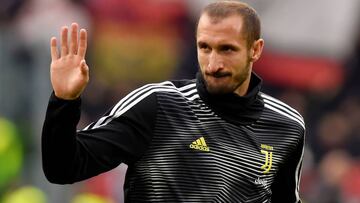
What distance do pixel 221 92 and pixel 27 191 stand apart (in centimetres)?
468

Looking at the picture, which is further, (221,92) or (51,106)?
(221,92)

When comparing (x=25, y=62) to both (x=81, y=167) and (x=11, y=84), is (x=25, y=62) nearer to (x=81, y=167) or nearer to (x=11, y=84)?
(x=11, y=84)

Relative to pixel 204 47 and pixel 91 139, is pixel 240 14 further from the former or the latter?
pixel 91 139

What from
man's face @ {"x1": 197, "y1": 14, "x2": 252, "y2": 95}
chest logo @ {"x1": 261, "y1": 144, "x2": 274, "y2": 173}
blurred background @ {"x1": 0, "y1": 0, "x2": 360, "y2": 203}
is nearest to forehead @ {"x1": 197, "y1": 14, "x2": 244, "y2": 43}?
man's face @ {"x1": 197, "y1": 14, "x2": 252, "y2": 95}

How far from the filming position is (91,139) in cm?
608

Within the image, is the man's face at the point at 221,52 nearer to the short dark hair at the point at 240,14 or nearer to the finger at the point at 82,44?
the short dark hair at the point at 240,14

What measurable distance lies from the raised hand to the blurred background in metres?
4.51

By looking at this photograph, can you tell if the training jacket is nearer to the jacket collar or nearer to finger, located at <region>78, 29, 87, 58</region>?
the jacket collar

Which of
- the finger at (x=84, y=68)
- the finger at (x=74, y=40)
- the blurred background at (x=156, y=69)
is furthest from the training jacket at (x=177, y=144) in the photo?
the blurred background at (x=156, y=69)

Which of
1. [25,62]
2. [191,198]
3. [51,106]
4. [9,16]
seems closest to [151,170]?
[191,198]

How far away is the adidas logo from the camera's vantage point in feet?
20.8

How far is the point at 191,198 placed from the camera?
6266 millimetres

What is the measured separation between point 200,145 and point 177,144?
4.6 inches

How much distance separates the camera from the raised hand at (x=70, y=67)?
5824mm
